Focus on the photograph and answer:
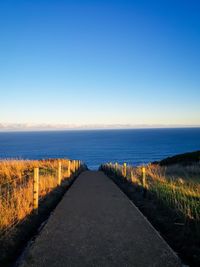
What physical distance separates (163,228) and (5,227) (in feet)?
11.6

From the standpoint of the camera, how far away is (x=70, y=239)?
213 inches

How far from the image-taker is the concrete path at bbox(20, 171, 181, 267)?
4422mm

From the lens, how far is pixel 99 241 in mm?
5324

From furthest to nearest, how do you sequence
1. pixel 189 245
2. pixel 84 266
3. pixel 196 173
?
pixel 196 173 < pixel 189 245 < pixel 84 266

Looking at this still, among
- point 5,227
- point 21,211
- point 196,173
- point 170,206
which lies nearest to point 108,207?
point 170,206

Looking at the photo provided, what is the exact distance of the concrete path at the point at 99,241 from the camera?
4422 mm

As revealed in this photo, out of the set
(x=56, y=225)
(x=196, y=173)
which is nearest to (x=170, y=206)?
(x=56, y=225)

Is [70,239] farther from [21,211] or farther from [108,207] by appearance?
Result: [108,207]

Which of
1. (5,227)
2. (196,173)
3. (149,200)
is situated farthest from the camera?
(196,173)

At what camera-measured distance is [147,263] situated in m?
4.35

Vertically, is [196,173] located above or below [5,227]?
below

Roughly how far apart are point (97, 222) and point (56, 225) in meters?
1.00

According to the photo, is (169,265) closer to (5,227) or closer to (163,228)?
(163,228)

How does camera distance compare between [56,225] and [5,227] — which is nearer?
[5,227]
